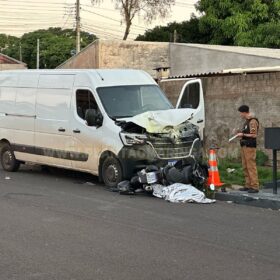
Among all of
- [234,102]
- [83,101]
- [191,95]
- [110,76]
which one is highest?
[110,76]

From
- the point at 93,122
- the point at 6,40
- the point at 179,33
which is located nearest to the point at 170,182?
the point at 93,122

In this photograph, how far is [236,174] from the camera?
41.6ft

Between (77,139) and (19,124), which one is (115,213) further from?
(19,124)

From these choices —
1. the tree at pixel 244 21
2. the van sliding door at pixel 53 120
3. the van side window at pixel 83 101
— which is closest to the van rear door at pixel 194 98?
the van side window at pixel 83 101

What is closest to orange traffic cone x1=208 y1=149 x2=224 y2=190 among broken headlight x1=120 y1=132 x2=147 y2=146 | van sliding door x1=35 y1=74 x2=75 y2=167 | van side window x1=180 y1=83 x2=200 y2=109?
broken headlight x1=120 y1=132 x2=147 y2=146

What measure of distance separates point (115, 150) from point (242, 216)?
10.7 feet

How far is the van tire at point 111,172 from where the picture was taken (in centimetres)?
1109

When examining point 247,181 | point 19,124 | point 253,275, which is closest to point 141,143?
point 247,181

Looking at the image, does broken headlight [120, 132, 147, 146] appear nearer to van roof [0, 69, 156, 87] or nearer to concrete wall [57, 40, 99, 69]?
van roof [0, 69, 156, 87]

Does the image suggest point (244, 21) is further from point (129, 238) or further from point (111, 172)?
point (129, 238)

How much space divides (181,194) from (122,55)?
56.1ft

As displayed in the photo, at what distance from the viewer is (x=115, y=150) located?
36.4 feet

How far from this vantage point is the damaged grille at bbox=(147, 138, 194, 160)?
10.9 metres

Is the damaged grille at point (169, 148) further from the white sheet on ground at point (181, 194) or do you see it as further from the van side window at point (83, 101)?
the van side window at point (83, 101)
